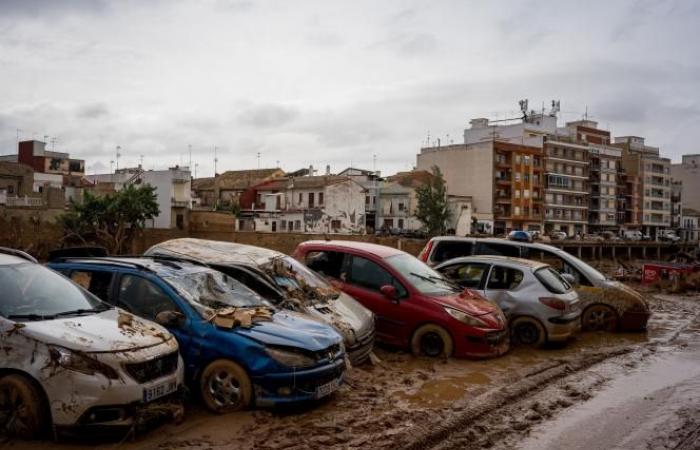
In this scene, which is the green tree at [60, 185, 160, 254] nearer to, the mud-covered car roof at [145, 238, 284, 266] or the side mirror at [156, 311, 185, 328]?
the mud-covered car roof at [145, 238, 284, 266]

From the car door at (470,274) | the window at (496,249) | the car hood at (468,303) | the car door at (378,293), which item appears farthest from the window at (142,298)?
the window at (496,249)

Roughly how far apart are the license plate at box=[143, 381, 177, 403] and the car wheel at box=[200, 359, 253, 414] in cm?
52

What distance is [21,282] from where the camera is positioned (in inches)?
243

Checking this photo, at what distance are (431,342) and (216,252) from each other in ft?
12.4

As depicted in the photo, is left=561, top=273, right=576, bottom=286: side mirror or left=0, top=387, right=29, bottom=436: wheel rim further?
left=561, top=273, right=576, bottom=286: side mirror

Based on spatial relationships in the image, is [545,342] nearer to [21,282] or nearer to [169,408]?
[169,408]

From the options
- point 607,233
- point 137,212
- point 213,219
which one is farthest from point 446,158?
point 137,212

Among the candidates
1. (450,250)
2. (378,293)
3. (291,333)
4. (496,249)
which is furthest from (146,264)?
(496,249)

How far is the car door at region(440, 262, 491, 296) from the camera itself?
1170 centimetres

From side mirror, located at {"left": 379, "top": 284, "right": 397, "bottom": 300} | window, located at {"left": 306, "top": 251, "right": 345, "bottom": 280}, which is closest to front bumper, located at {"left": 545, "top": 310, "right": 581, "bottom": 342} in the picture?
side mirror, located at {"left": 379, "top": 284, "right": 397, "bottom": 300}

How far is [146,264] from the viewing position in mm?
7504

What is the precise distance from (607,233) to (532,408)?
287ft

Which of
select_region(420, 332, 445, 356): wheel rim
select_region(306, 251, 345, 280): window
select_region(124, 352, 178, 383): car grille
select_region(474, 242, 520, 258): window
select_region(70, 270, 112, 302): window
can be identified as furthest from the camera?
select_region(474, 242, 520, 258): window

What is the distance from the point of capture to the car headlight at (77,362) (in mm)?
5254
